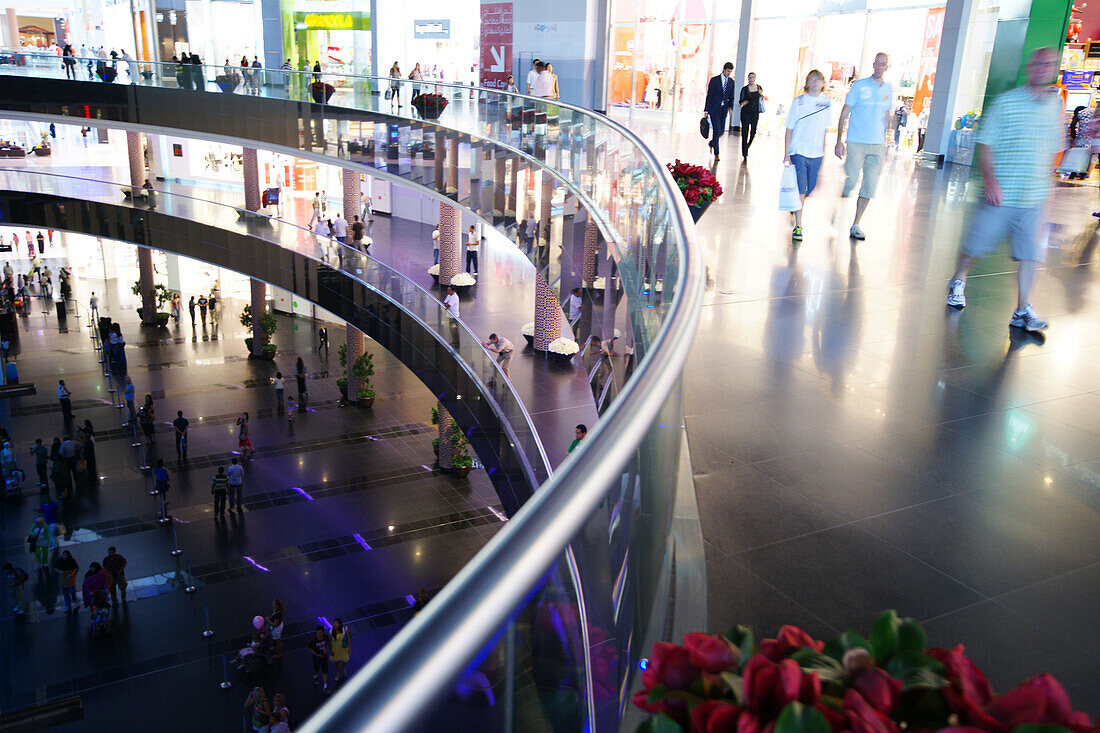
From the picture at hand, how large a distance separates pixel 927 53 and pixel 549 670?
23996 mm

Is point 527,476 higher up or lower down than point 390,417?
higher up

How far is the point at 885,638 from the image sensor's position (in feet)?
4.64

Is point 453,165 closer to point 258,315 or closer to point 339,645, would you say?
point 339,645

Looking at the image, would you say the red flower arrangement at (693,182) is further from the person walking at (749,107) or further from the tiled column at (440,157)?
the tiled column at (440,157)

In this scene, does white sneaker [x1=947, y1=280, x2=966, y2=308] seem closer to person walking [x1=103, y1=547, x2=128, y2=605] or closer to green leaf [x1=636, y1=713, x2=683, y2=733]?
green leaf [x1=636, y1=713, x2=683, y2=733]

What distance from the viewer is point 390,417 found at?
2652cm

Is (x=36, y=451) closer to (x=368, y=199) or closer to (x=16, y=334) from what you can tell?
(x=16, y=334)

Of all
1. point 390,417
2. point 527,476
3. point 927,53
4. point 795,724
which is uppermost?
point 927,53

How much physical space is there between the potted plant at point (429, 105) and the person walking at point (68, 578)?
1202cm

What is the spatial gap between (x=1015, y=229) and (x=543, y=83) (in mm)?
15318

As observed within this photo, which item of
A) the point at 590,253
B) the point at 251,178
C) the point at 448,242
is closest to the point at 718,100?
the point at 590,253

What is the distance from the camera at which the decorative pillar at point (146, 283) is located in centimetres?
3177

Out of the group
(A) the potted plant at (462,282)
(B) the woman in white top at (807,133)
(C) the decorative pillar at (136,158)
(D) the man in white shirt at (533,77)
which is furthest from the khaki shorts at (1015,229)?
(C) the decorative pillar at (136,158)

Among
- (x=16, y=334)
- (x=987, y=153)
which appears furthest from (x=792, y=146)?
(x=16, y=334)
